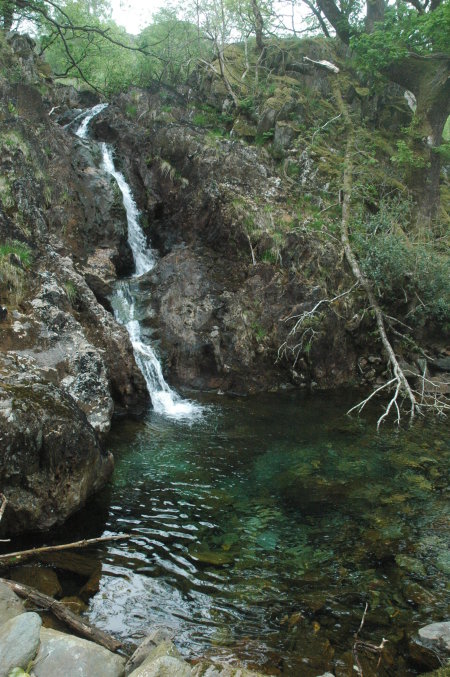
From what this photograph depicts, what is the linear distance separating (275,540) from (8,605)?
3.17 meters

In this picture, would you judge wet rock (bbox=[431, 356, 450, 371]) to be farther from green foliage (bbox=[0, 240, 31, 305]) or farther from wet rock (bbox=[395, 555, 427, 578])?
green foliage (bbox=[0, 240, 31, 305])

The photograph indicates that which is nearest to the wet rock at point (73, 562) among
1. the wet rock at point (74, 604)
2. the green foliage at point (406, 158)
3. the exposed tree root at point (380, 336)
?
the wet rock at point (74, 604)

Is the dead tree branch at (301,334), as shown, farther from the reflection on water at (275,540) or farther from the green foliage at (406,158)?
the green foliage at (406,158)

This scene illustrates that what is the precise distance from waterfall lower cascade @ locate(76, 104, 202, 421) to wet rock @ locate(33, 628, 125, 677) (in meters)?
6.79

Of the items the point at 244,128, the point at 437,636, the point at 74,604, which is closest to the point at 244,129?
the point at 244,128

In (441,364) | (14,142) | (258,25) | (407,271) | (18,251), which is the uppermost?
(258,25)

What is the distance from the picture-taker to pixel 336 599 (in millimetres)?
4586

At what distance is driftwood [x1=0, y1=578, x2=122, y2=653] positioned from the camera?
3.71 meters

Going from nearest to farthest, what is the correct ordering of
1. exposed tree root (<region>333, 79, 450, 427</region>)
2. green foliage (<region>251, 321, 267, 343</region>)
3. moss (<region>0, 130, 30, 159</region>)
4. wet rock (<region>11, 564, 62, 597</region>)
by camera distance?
wet rock (<region>11, 564, 62, 597</region>)
exposed tree root (<region>333, 79, 450, 427</region>)
moss (<region>0, 130, 30, 159</region>)
green foliage (<region>251, 321, 267, 343</region>)

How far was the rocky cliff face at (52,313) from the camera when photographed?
551 cm

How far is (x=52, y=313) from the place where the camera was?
28.9 feet

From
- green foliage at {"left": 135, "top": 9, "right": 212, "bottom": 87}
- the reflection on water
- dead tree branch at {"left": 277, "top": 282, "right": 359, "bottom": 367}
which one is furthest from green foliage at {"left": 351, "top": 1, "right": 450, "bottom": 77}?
the reflection on water

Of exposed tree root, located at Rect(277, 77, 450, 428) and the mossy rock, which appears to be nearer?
exposed tree root, located at Rect(277, 77, 450, 428)

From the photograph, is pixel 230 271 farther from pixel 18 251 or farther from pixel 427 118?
pixel 427 118
